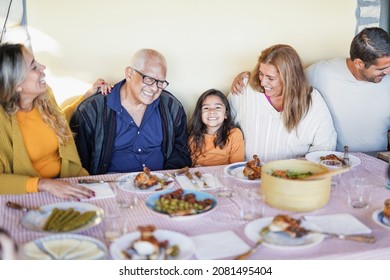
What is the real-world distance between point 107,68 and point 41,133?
0.89m

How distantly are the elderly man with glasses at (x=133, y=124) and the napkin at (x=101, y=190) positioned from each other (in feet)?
2.26

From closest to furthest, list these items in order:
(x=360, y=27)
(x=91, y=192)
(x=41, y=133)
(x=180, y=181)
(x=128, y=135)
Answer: (x=91, y=192) < (x=180, y=181) < (x=41, y=133) < (x=128, y=135) < (x=360, y=27)

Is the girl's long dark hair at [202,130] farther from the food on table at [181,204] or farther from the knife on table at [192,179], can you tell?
the food on table at [181,204]

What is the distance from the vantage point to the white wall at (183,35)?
2.98m

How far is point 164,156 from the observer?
2.93 meters

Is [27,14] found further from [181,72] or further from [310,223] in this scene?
[310,223]

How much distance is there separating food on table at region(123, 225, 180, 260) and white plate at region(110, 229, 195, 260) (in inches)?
0.7

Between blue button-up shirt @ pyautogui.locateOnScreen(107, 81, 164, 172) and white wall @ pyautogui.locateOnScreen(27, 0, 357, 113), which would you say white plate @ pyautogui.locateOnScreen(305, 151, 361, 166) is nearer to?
blue button-up shirt @ pyautogui.locateOnScreen(107, 81, 164, 172)

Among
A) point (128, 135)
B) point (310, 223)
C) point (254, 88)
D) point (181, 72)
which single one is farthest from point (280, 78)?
point (310, 223)

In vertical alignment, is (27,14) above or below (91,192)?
above

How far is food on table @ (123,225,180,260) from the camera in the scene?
147 cm

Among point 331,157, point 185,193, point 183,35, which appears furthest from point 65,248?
point 183,35

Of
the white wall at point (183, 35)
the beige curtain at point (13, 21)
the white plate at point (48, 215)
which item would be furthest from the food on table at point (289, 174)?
the beige curtain at point (13, 21)

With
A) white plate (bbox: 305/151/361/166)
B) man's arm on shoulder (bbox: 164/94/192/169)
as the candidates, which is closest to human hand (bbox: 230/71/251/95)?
man's arm on shoulder (bbox: 164/94/192/169)
